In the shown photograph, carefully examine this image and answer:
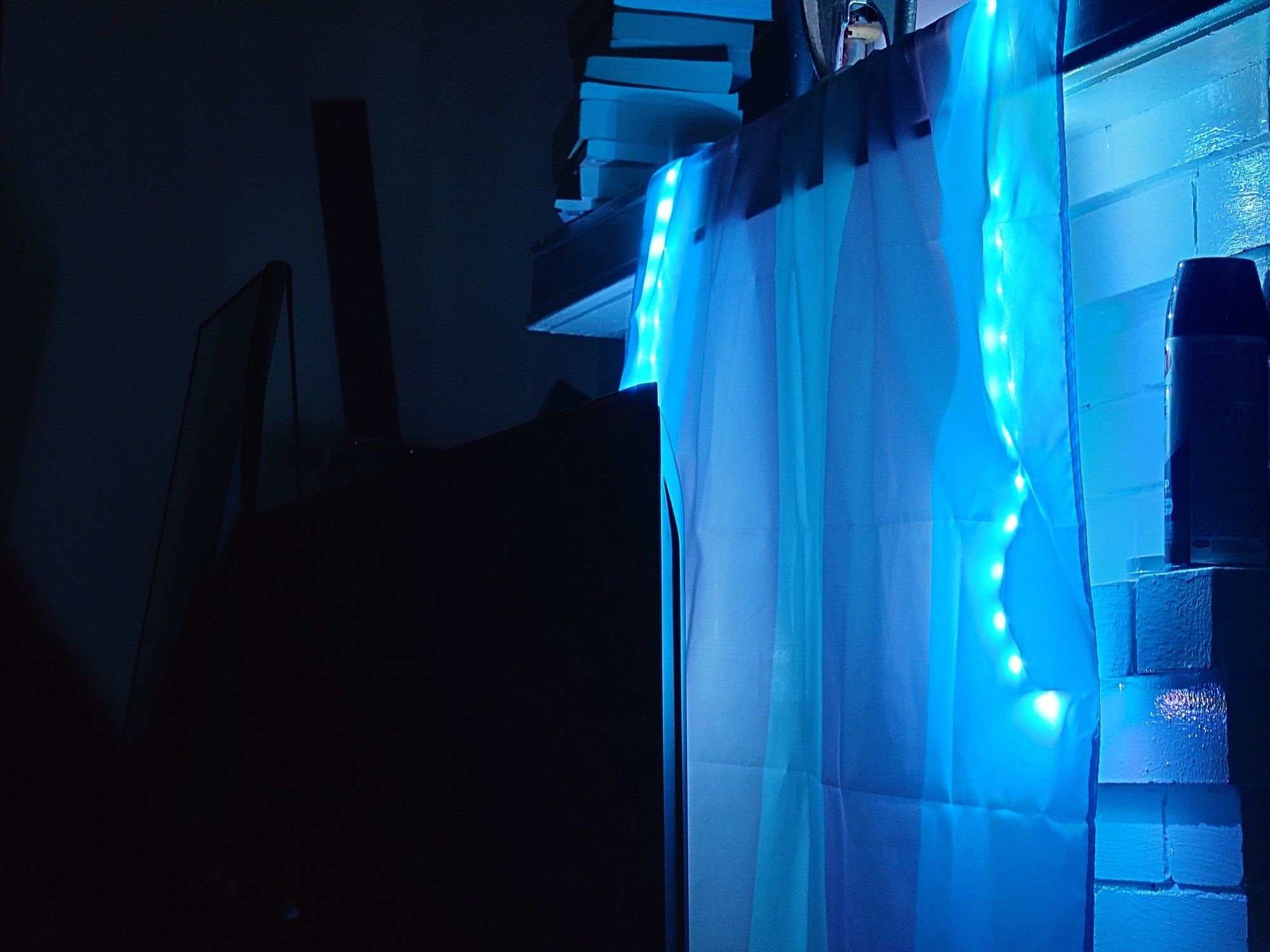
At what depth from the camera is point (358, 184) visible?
229cm

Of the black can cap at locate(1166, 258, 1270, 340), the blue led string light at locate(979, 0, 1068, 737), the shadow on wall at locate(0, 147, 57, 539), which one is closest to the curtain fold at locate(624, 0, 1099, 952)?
the blue led string light at locate(979, 0, 1068, 737)

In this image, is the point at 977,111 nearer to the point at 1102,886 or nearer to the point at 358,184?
the point at 1102,886

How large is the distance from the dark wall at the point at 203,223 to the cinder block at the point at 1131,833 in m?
1.63

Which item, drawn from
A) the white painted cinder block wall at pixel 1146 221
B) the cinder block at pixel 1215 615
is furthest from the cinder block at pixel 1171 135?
the cinder block at pixel 1215 615

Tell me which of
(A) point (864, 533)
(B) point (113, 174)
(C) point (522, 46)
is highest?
(C) point (522, 46)

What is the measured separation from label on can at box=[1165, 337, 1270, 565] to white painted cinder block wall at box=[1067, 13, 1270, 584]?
16 centimetres

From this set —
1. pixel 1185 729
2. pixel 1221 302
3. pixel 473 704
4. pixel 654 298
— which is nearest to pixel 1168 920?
pixel 1185 729

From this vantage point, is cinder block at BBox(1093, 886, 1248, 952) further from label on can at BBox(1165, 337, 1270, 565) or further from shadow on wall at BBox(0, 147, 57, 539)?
shadow on wall at BBox(0, 147, 57, 539)

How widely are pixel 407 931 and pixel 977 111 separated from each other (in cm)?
100

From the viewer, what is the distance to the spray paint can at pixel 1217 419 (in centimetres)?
94

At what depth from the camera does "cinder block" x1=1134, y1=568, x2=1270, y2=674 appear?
0.92m

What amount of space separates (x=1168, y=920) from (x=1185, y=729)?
19cm

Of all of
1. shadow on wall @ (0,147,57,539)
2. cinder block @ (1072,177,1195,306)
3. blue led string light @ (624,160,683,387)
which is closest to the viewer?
cinder block @ (1072,177,1195,306)

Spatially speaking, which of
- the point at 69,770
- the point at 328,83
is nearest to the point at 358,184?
the point at 328,83
